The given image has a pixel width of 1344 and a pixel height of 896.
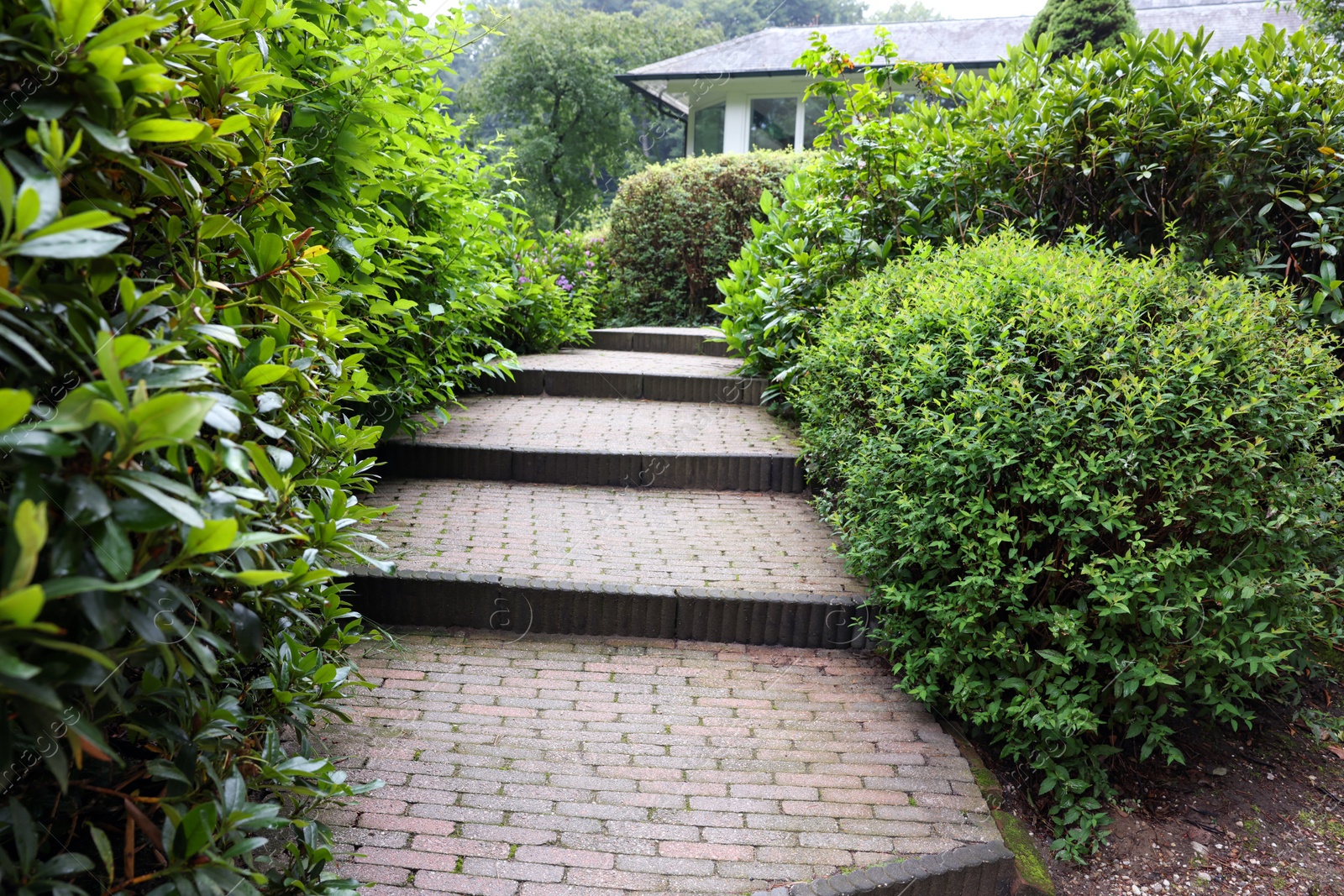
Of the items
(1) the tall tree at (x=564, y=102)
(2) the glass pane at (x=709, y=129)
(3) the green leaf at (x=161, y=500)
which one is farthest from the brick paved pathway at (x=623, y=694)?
(1) the tall tree at (x=564, y=102)

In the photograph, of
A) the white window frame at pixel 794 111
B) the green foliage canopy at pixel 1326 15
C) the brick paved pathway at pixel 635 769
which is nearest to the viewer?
the brick paved pathway at pixel 635 769

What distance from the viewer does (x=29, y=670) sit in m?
0.90

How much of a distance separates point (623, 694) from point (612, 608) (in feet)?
1.56

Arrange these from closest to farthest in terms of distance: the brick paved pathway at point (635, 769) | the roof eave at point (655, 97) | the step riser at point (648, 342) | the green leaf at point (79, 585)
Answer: the green leaf at point (79, 585) < the brick paved pathway at point (635, 769) < the step riser at point (648, 342) < the roof eave at point (655, 97)

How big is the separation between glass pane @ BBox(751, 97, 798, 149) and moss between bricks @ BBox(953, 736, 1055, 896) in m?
20.8

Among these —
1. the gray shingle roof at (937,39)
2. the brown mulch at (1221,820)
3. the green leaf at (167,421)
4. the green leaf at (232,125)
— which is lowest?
the brown mulch at (1221,820)

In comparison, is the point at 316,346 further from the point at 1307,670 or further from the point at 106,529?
the point at 1307,670

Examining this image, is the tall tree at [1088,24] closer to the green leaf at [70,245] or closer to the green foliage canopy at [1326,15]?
the green foliage canopy at [1326,15]

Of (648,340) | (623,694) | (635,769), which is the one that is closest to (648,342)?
(648,340)

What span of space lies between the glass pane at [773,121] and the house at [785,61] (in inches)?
0.9

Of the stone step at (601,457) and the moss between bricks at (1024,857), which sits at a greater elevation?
the stone step at (601,457)

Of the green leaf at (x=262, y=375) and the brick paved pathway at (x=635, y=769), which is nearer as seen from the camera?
the green leaf at (x=262, y=375)

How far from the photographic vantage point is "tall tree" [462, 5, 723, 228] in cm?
2948

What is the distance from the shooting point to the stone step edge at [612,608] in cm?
354
